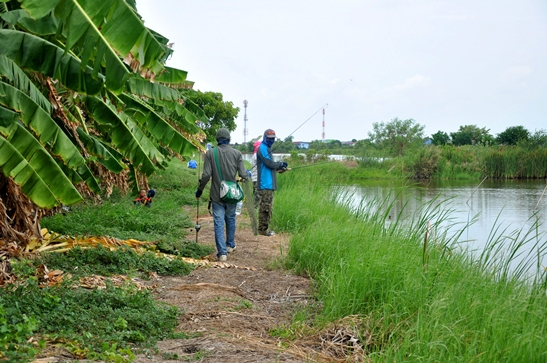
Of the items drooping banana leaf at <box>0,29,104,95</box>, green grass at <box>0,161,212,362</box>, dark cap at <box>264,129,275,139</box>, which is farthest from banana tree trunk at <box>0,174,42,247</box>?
dark cap at <box>264,129,275,139</box>

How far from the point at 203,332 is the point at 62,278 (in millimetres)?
1818

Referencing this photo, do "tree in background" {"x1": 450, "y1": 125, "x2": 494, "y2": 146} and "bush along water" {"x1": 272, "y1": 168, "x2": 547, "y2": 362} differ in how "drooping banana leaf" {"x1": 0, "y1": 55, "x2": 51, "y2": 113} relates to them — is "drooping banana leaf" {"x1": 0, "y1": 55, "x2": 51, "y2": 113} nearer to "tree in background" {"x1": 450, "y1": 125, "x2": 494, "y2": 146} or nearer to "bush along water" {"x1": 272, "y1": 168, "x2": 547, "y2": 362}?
"bush along water" {"x1": 272, "y1": 168, "x2": 547, "y2": 362}

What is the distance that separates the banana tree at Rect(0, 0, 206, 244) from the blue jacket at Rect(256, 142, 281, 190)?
1858mm

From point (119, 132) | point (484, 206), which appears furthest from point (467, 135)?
point (119, 132)

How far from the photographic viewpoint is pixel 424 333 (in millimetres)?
4488

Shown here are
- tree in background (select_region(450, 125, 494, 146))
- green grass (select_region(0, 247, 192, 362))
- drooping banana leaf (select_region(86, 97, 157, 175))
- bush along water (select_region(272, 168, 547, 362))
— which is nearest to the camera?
green grass (select_region(0, 247, 192, 362))

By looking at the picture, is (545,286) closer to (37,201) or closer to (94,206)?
(37,201)

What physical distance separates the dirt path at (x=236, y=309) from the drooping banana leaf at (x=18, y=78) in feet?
8.06

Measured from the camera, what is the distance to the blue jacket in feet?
33.8

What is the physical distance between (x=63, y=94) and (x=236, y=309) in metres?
4.69

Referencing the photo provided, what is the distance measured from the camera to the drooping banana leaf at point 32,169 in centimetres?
600

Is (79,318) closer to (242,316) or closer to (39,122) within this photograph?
(242,316)

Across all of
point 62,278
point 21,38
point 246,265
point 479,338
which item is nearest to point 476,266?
point 479,338

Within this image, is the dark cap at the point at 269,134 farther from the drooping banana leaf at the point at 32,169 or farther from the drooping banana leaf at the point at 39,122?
the drooping banana leaf at the point at 32,169
